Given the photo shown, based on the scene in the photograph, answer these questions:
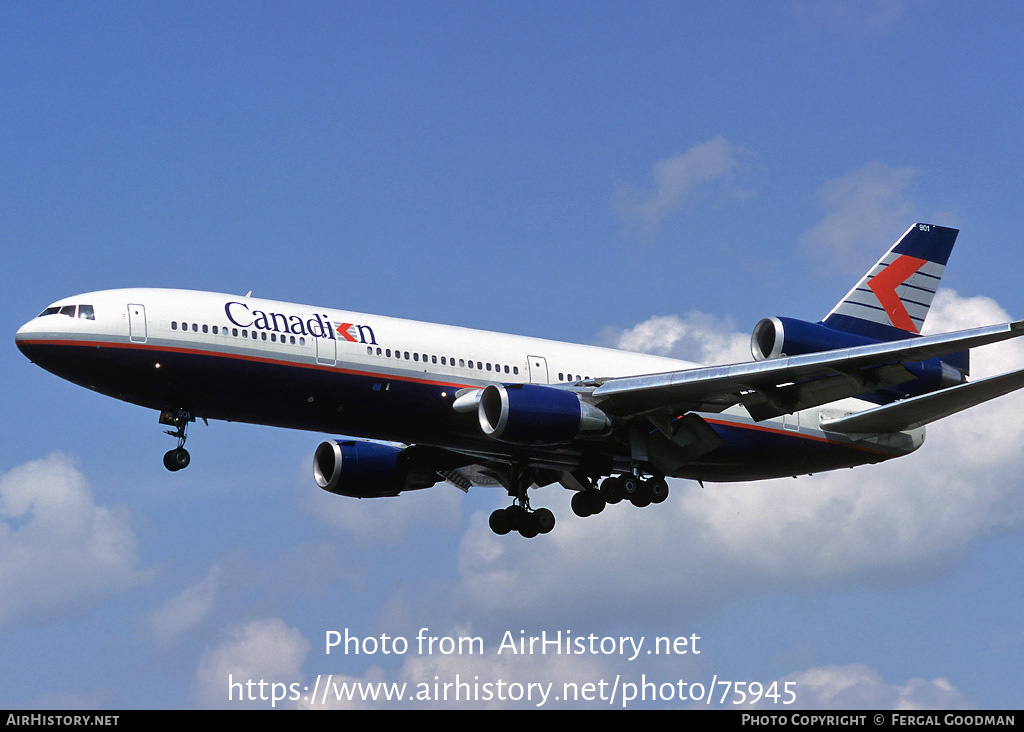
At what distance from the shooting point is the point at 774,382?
41812mm

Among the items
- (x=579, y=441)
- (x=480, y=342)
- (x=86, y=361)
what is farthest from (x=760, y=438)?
(x=86, y=361)

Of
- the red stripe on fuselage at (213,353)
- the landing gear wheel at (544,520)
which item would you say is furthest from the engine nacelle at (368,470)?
the red stripe on fuselage at (213,353)

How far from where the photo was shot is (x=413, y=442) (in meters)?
43.7

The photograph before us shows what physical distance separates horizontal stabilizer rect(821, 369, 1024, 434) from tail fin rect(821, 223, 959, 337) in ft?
10.4

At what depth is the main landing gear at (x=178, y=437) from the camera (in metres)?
41.0

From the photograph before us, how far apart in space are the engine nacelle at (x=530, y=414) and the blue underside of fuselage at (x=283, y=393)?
4.70 ft

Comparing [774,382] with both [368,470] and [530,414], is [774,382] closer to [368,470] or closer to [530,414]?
[530,414]

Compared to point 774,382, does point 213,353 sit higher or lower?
higher

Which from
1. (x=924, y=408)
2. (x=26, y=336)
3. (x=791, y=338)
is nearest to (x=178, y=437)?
(x=26, y=336)

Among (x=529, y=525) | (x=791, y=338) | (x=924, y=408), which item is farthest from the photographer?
(x=529, y=525)

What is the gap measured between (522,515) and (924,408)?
1367 cm

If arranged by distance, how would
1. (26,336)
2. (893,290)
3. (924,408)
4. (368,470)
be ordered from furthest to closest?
(893,290), (368,470), (924,408), (26,336)

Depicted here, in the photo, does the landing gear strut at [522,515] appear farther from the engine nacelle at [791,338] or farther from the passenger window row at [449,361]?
the engine nacelle at [791,338]

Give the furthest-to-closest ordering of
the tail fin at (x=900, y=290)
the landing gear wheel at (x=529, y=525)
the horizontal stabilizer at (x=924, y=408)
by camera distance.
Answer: the tail fin at (x=900, y=290), the landing gear wheel at (x=529, y=525), the horizontal stabilizer at (x=924, y=408)
